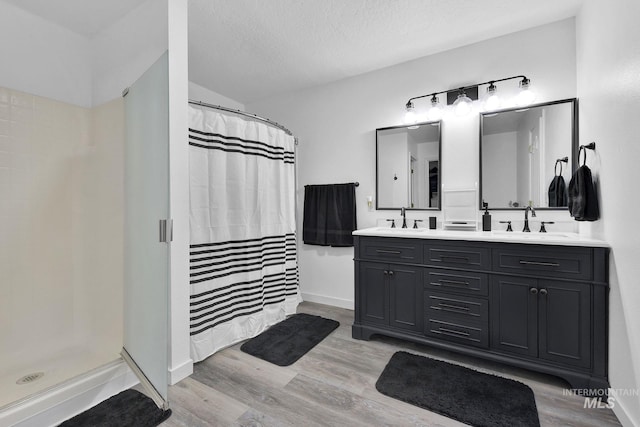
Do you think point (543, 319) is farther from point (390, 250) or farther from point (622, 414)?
point (390, 250)

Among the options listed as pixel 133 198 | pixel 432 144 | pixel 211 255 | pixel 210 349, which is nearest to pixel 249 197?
pixel 211 255

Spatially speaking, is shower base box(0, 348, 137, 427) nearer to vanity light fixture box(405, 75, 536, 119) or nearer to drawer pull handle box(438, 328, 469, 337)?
drawer pull handle box(438, 328, 469, 337)

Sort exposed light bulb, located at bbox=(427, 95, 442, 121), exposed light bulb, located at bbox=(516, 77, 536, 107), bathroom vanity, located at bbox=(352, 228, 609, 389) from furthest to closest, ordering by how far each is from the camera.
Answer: exposed light bulb, located at bbox=(427, 95, 442, 121), exposed light bulb, located at bbox=(516, 77, 536, 107), bathroom vanity, located at bbox=(352, 228, 609, 389)

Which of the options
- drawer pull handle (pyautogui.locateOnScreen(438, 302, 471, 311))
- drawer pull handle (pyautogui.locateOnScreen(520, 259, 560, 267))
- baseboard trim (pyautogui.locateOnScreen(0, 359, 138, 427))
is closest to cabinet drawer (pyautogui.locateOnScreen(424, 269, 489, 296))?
drawer pull handle (pyautogui.locateOnScreen(438, 302, 471, 311))

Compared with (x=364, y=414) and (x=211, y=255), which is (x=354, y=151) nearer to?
(x=211, y=255)

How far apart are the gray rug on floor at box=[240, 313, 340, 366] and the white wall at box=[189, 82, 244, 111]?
272 centimetres

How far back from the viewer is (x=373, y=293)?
2408 mm

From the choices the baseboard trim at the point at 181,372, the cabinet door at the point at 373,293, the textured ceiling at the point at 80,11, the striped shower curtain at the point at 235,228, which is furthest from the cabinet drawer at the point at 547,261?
the textured ceiling at the point at 80,11

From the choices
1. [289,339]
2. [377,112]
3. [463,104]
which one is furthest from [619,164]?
[289,339]

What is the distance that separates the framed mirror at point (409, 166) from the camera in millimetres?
2715

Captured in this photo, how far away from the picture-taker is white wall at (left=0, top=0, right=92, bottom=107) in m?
1.88

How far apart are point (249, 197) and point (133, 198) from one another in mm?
941

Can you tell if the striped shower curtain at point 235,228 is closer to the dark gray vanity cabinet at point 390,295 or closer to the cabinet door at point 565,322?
the dark gray vanity cabinet at point 390,295

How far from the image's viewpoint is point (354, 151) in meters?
3.14
